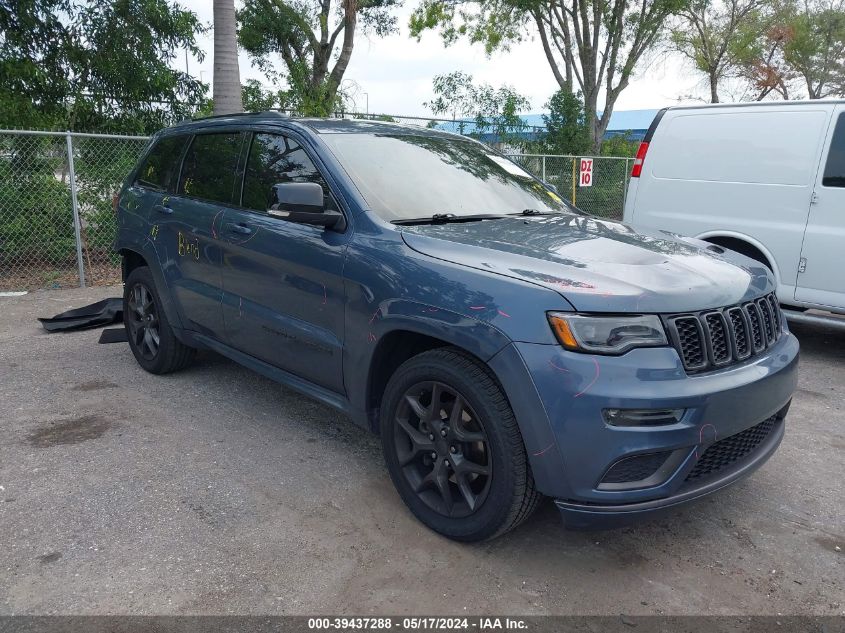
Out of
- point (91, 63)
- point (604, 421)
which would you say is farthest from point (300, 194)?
point (91, 63)

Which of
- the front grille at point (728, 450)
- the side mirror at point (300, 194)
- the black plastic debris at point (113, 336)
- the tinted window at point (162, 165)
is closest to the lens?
the front grille at point (728, 450)

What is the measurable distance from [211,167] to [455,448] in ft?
8.85

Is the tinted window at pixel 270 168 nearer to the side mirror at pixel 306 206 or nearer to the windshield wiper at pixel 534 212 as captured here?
the side mirror at pixel 306 206

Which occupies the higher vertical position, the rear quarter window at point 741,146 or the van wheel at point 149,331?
the rear quarter window at point 741,146

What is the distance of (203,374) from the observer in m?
5.36

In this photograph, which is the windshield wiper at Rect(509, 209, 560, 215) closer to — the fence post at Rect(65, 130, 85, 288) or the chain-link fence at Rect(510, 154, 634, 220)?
the fence post at Rect(65, 130, 85, 288)

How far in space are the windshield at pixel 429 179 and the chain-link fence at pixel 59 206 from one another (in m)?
5.83

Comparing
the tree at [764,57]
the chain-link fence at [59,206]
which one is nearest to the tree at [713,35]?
the tree at [764,57]

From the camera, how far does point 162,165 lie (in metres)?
5.11

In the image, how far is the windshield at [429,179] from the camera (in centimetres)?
359

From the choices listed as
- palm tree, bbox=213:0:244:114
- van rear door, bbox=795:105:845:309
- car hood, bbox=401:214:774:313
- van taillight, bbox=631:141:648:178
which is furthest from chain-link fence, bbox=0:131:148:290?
van rear door, bbox=795:105:845:309

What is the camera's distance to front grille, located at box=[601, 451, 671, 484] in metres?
2.56

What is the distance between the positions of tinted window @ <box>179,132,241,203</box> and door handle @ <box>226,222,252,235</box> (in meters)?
0.22

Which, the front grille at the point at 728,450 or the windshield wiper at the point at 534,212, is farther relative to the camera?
the windshield wiper at the point at 534,212
